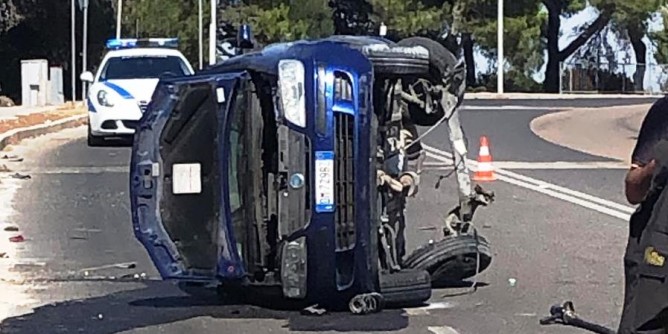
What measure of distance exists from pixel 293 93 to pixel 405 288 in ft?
4.88

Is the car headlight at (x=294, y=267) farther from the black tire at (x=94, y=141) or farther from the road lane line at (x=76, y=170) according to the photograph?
the black tire at (x=94, y=141)

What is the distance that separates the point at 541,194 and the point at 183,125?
8.18 meters

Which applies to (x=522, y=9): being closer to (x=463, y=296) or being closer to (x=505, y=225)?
(x=505, y=225)

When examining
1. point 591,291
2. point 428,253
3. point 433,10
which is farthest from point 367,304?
point 433,10

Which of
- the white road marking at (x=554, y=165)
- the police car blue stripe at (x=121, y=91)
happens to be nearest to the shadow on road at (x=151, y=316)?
the white road marking at (x=554, y=165)

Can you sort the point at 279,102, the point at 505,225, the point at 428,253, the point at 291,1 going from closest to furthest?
the point at 279,102 < the point at 428,253 < the point at 505,225 < the point at 291,1

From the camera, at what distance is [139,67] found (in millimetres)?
24312

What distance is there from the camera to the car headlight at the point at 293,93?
28.3ft

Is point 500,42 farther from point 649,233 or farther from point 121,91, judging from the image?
point 649,233

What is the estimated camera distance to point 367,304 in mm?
8922

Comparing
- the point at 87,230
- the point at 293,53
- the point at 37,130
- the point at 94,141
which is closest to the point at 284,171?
the point at 293,53

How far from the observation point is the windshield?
2411cm

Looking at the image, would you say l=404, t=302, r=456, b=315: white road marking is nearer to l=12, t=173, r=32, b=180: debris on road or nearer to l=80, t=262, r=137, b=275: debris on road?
l=80, t=262, r=137, b=275: debris on road

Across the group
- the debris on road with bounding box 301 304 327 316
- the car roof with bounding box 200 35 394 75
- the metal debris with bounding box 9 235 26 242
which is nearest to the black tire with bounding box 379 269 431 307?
the debris on road with bounding box 301 304 327 316
